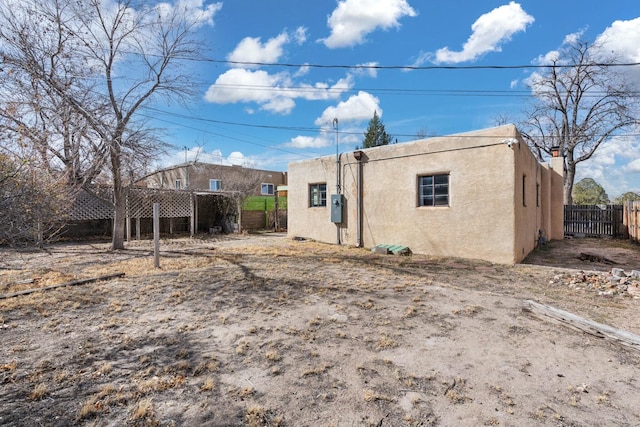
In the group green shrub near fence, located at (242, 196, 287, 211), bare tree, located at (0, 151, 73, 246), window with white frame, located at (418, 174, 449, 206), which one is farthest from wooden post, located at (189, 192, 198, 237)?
bare tree, located at (0, 151, 73, 246)

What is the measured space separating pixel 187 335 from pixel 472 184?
7.58m

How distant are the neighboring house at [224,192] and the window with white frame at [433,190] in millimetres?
7296

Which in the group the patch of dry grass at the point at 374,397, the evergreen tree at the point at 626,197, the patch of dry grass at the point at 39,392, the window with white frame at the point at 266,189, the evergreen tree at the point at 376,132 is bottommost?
the patch of dry grass at the point at 374,397

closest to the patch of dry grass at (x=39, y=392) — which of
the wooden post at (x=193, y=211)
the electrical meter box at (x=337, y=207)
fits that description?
the electrical meter box at (x=337, y=207)

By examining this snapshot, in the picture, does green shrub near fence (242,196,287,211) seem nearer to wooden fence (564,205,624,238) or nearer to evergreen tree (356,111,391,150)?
wooden fence (564,205,624,238)

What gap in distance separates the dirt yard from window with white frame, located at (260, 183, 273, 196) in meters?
19.2

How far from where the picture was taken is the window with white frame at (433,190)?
891cm

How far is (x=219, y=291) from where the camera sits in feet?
17.1

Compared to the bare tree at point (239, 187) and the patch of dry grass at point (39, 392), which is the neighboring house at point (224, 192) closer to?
the bare tree at point (239, 187)

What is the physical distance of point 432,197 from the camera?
9.17m

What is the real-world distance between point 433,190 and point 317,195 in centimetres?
478

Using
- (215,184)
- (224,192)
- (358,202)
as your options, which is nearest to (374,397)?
(358,202)

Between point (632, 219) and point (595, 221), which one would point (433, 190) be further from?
point (595, 221)

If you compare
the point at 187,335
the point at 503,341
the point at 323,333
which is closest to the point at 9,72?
the point at 187,335
